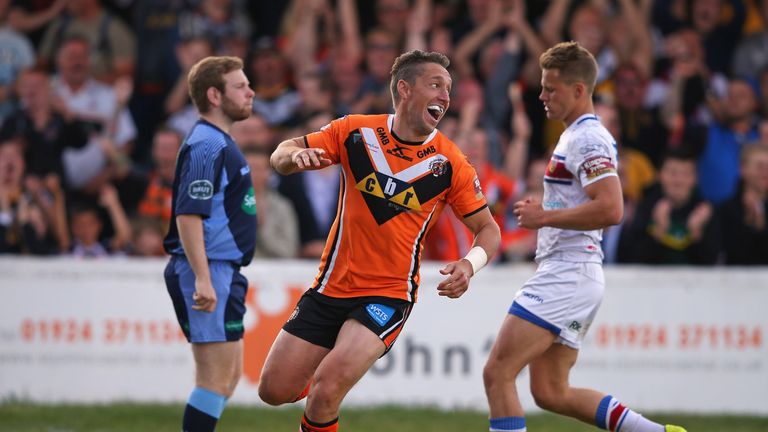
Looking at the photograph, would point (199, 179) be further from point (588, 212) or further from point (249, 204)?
point (588, 212)

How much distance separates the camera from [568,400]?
24.5 ft

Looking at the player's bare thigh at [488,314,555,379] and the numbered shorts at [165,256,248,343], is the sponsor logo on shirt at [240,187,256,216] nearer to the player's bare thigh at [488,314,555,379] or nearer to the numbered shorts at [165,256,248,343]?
the numbered shorts at [165,256,248,343]

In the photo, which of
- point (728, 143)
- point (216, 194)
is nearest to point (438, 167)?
point (216, 194)

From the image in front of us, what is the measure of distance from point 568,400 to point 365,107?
6.08 meters

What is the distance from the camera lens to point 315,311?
23.3 ft

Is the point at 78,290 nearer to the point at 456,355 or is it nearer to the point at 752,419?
the point at 456,355

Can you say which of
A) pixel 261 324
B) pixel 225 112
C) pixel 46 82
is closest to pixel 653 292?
pixel 261 324

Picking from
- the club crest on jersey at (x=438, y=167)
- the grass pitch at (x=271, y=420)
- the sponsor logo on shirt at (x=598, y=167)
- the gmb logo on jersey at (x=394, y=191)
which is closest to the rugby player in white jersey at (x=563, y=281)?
the sponsor logo on shirt at (x=598, y=167)

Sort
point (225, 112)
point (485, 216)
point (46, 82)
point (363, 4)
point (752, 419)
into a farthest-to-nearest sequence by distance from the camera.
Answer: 1. point (363, 4)
2. point (46, 82)
3. point (752, 419)
4. point (225, 112)
5. point (485, 216)

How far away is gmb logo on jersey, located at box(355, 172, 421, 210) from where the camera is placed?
7.00 m

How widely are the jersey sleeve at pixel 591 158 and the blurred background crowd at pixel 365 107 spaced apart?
14.5 feet

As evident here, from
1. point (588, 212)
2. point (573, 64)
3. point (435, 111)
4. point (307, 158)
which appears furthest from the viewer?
point (573, 64)

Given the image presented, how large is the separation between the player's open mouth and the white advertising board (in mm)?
4139

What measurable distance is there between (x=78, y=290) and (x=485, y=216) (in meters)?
5.23
